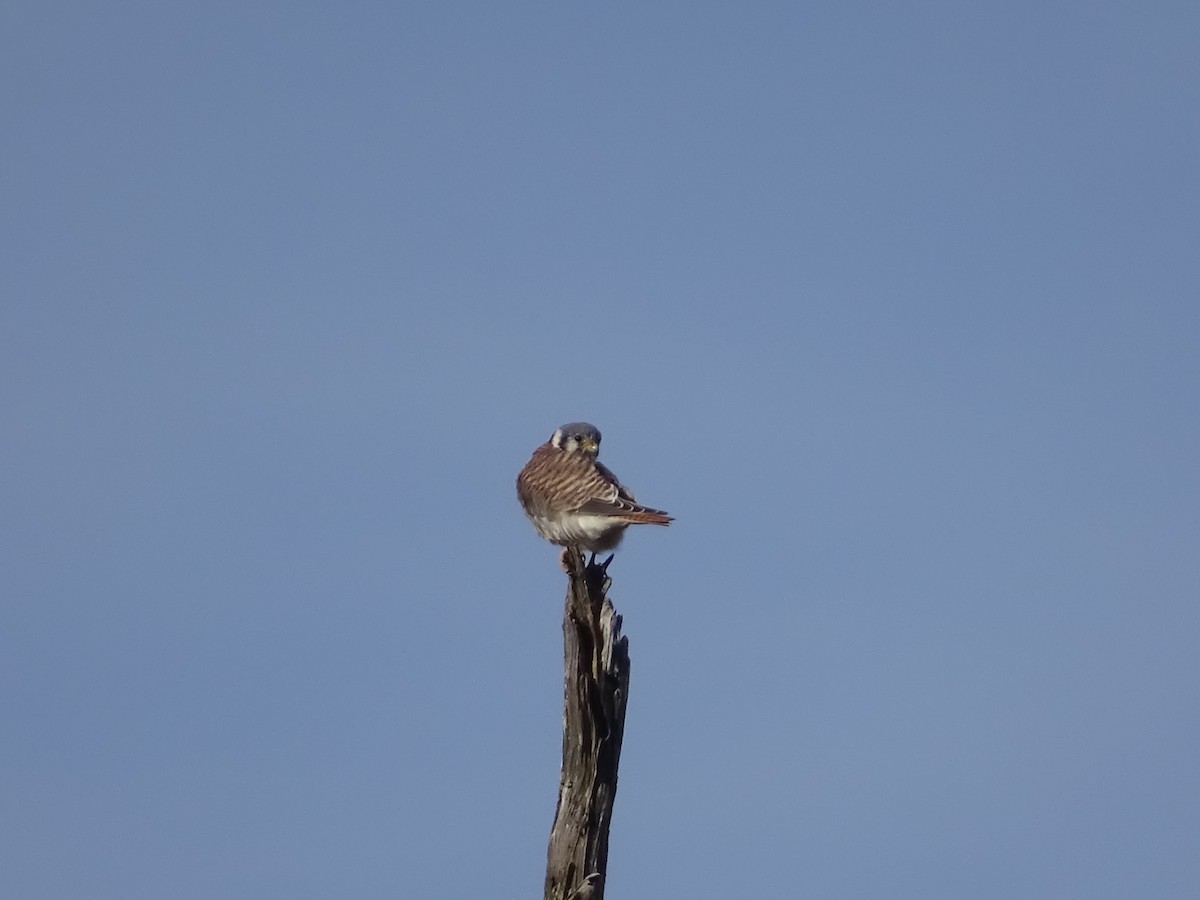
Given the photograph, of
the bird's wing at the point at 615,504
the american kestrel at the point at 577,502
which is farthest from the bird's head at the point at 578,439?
the bird's wing at the point at 615,504

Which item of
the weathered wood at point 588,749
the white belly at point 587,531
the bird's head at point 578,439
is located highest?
the bird's head at point 578,439

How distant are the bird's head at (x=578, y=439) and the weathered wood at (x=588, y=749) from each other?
417cm

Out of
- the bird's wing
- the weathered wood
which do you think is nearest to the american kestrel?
the bird's wing

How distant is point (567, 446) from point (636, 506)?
6.16 feet

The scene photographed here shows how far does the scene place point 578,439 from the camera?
35.6ft

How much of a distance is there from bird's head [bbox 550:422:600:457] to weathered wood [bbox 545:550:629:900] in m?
4.17

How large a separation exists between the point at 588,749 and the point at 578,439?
4647 mm

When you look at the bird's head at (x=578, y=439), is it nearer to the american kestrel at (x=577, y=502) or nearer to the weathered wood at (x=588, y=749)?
the american kestrel at (x=577, y=502)

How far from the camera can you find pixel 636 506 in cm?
895

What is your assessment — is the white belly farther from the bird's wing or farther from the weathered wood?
the weathered wood

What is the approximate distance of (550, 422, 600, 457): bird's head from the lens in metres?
10.8

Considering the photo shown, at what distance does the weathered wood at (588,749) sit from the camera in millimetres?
6305

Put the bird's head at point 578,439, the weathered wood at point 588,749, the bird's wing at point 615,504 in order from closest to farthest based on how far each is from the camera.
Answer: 1. the weathered wood at point 588,749
2. the bird's wing at point 615,504
3. the bird's head at point 578,439

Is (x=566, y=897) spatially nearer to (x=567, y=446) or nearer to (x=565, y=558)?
(x=565, y=558)
